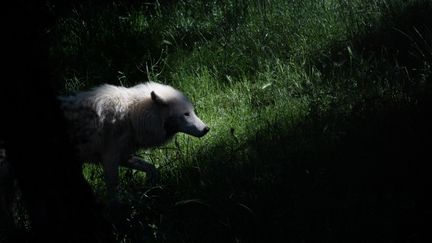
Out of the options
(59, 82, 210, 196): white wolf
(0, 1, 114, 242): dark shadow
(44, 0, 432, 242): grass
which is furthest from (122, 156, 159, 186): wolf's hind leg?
(0, 1, 114, 242): dark shadow

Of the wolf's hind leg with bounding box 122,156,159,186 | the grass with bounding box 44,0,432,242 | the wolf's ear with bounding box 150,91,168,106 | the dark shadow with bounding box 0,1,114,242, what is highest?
the dark shadow with bounding box 0,1,114,242

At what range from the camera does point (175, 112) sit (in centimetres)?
708

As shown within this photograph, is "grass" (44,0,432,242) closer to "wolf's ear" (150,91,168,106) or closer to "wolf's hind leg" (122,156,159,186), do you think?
"wolf's hind leg" (122,156,159,186)

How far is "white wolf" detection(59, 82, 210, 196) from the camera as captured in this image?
6.71 meters

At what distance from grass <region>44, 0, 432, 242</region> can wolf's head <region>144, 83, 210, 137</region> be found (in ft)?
0.80

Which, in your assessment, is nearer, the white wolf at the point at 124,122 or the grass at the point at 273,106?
the grass at the point at 273,106

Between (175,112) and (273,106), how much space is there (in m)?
1.21

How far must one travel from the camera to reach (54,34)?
1002 cm

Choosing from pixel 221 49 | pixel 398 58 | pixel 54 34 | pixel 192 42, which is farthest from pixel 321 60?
pixel 54 34

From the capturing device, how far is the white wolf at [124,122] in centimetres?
671

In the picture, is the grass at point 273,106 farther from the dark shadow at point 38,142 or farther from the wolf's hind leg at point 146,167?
the dark shadow at point 38,142

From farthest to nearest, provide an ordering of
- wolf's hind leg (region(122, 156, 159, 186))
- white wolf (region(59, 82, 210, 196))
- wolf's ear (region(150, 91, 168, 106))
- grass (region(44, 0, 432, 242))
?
1. wolf's ear (region(150, 91, 168, 106))
2. white wolf (region(59, 82, 210, 196))
3. wolf's hind leg (region(122, 156, 159, 186))
4. grass (region(44, 0, 432, 242))

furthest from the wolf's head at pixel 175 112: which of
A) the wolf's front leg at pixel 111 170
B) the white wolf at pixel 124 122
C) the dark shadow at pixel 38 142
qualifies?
the dark shadow at pixel 38 142

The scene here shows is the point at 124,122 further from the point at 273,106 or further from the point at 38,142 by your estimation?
the point at 38,142
